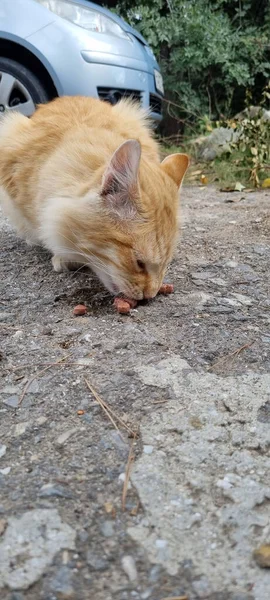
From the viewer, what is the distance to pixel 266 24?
830 cm

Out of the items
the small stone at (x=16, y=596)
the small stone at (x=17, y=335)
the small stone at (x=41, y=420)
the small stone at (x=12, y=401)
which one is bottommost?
the small stone at (x=17, y=335)

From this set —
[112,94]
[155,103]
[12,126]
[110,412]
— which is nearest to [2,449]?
[110,412]

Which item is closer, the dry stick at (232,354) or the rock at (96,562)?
the rock at (96,562)

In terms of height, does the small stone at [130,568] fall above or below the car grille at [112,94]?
below

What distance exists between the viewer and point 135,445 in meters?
1.70

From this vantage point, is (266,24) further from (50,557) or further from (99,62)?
(50,557)

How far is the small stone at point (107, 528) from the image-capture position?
55.2 inches

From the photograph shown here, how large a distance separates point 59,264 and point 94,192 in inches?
25.4

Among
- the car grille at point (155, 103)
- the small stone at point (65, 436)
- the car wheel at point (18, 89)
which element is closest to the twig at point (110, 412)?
the small stone at point (65, 436)

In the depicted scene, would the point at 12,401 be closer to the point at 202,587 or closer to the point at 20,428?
the point at 20,428

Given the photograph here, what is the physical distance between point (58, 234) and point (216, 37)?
607 centimetres

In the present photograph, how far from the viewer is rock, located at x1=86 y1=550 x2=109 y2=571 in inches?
51.7

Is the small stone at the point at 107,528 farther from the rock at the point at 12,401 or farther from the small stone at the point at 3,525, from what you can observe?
the rock at the point at 12,401

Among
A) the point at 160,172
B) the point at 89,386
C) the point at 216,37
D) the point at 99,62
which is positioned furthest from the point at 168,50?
the point at 89,386
